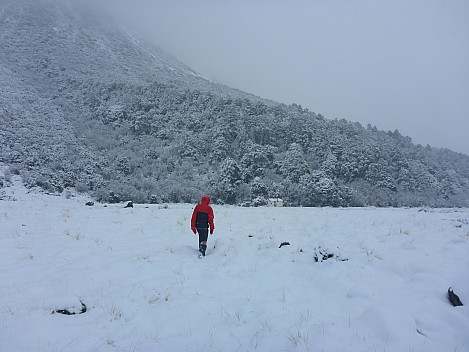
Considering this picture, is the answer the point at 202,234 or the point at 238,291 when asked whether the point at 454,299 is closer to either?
the point at 238,291

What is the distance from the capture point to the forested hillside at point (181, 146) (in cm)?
3347

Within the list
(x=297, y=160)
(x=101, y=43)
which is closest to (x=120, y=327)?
(x=297, y=160)

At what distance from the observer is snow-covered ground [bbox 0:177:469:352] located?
460 centimetres

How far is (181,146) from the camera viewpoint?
43438 mm

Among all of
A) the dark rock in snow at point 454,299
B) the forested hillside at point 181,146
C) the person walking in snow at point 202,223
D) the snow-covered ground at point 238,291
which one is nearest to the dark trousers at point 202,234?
the person walking in snow at point 202,223

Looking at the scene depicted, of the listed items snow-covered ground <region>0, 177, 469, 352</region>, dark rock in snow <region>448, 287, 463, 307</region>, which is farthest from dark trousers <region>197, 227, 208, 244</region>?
dark rock in snow <region>448, 287, 463, 307</region>

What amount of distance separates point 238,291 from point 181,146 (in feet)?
126

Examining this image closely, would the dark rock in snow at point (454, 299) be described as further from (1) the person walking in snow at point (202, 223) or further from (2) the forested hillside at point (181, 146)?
(2) the forested hillside at point (181, 146)

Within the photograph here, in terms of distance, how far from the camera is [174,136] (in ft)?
151

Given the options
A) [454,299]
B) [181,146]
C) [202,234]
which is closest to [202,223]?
[202,234]

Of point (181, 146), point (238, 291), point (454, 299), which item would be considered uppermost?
point (181, 146)

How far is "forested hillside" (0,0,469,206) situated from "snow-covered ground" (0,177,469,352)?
2061 centimetres

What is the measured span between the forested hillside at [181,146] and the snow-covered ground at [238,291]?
67.6ft

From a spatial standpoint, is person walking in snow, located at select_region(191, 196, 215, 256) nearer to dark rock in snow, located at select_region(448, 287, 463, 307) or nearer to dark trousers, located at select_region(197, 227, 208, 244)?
dark trousers, located at select_region(197, 227, 208, 244)
